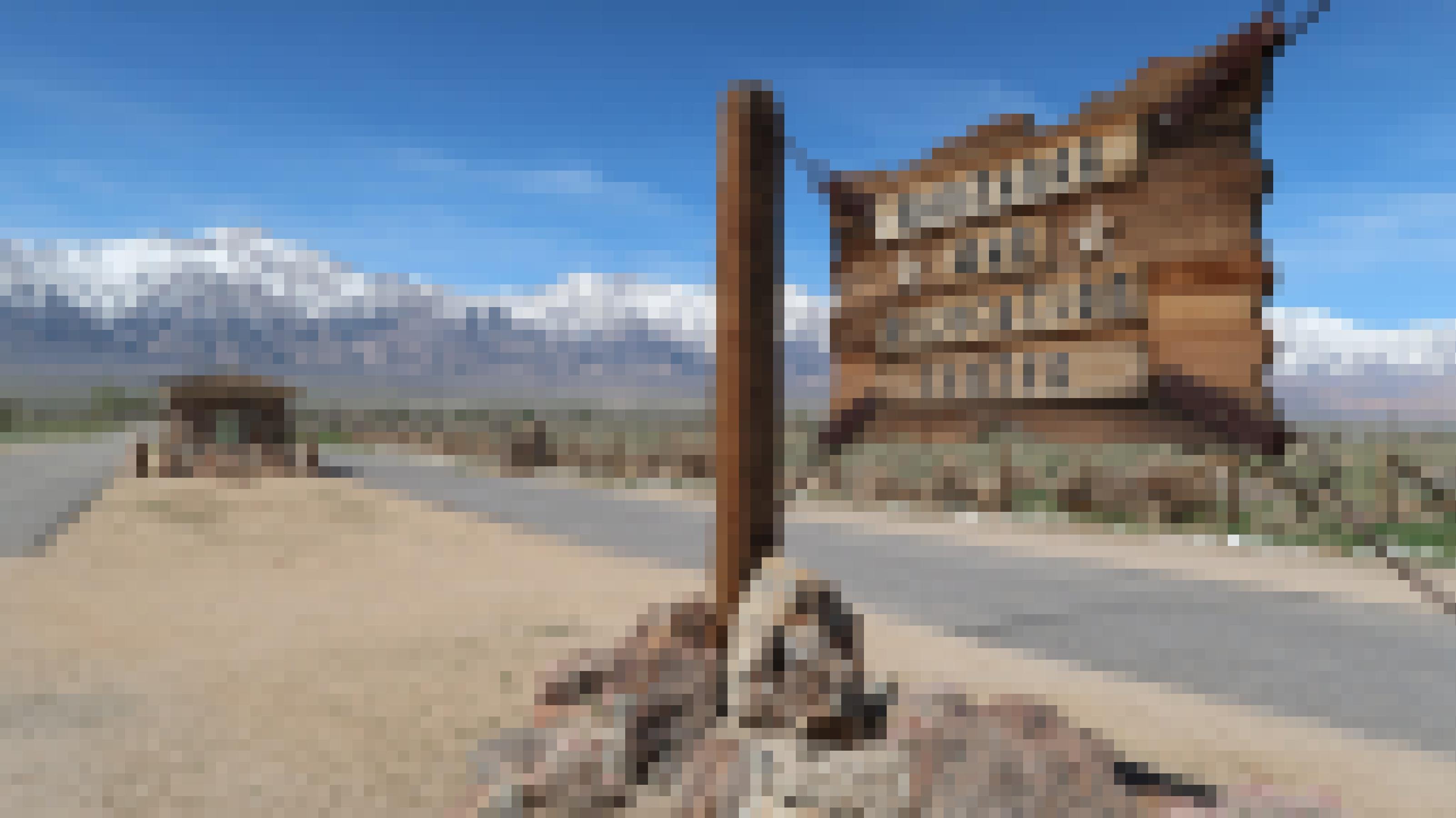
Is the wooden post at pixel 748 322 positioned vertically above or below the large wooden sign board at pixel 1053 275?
below

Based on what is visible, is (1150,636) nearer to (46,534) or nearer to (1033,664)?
(1033,664)

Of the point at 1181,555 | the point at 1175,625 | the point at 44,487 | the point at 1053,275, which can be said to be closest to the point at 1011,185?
the point at 1053,275

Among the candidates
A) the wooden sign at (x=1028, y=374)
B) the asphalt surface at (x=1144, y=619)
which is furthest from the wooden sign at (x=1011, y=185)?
the asphalt surface at (x=1144, y=619)

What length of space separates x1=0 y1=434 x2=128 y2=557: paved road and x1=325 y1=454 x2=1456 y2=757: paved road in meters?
8.30

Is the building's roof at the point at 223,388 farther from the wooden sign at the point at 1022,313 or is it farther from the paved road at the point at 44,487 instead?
the wooden sign at the point at 1022,313

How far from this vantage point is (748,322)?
3949 mm

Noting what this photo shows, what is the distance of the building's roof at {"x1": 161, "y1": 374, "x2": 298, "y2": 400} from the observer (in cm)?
2414

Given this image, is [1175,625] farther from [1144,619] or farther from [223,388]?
[223,388]

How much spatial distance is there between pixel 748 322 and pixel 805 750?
1835 mm

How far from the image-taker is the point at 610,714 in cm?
415

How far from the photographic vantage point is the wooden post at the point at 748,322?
12.9ft

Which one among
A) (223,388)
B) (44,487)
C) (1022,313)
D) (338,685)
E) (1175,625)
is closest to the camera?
(338,685)

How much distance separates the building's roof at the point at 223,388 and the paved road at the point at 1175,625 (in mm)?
15733

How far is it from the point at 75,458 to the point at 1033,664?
36.6 metres
